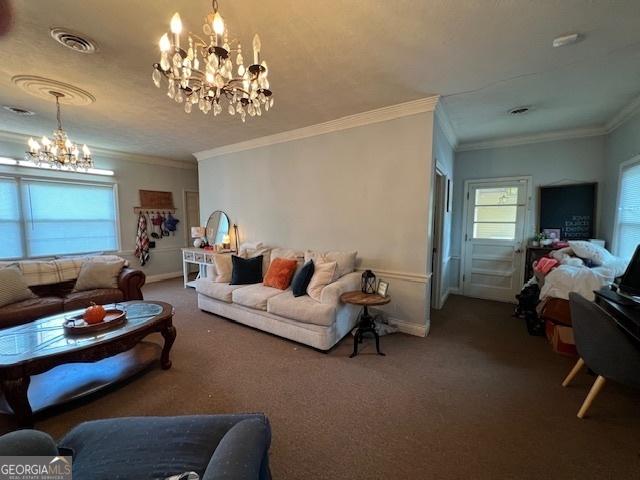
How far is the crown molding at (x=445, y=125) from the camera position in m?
3.00

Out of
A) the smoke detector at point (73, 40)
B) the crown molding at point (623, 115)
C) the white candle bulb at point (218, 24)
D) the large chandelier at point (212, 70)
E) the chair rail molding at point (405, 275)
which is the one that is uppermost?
the smoke detector at point (73, 40)

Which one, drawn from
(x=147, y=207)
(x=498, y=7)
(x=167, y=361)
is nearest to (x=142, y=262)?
(x=147, y=207)

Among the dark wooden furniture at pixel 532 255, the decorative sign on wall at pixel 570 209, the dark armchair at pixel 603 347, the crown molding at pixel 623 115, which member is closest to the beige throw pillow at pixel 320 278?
the dark armchair at pixel 603 347

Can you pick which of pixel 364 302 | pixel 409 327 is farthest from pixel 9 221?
pixel 409 327

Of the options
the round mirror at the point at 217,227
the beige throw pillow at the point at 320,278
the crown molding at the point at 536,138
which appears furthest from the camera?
the round mirror at the point at 217,227

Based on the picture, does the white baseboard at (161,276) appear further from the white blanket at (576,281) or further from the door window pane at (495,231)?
the white blanket at (576,281)

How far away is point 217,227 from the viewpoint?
5.24 metres

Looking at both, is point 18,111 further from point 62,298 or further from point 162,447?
point 162,447

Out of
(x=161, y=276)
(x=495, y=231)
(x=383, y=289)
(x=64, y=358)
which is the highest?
(x=495, y=231)

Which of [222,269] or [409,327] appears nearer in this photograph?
[409,327]

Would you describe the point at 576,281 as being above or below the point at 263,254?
below

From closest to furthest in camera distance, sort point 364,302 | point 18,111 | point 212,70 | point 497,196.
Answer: point 212,70
point 364,302
point 18,111
point 497,196

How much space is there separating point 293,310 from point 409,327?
147 centimetres
